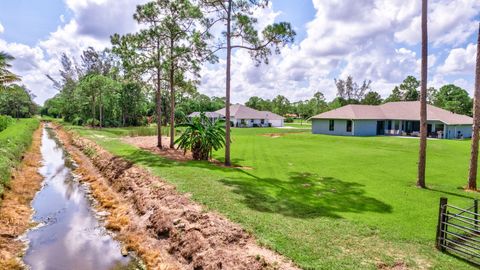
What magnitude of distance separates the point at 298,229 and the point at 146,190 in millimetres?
6793

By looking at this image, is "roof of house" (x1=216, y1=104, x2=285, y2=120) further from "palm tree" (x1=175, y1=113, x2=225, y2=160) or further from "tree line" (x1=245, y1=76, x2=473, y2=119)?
"palm tree" (x1=175, y1=113, x2=225, y2=160)

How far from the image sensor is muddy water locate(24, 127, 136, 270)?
841 cm

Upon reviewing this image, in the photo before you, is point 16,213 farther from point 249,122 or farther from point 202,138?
point 249,122

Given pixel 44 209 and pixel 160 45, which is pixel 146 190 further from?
pixel 160 45

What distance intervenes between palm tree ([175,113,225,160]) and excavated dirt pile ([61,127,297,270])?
16.2 ft

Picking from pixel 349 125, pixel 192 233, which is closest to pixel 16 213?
pixel 192 233

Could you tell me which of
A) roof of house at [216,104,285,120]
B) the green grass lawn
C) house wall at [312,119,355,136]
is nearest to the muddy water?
the green grass lawn

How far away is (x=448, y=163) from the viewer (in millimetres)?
19281

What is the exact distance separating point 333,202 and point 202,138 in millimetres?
9355

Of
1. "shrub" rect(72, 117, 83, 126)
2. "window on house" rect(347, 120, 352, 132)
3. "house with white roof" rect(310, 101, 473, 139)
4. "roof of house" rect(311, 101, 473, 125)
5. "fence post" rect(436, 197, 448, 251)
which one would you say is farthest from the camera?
"shrub" rect(72, 117, 83, 126)

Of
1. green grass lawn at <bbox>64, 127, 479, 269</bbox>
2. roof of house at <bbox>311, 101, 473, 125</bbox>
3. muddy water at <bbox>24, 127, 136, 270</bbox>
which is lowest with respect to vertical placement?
muddy water at <bbox>24, 127, 136, 270</bbox>

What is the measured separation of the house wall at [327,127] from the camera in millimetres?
41438

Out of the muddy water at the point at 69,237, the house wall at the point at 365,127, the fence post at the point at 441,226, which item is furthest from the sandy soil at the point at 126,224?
the house wall at the point at 365,127

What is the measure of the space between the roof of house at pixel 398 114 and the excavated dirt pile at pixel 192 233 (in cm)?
3268
